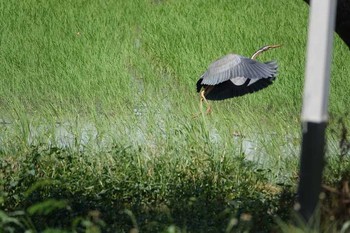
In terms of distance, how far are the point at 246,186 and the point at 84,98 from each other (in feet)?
10.4

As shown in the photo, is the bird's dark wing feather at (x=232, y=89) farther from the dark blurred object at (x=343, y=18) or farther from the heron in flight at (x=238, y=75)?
the dark blurred object at (x=343, y=18)

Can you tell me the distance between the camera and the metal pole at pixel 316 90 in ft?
12.8

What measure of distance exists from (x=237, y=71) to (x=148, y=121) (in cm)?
80

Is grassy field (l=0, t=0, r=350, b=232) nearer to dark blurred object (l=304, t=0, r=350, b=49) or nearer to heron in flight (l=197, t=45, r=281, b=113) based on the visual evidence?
heron in flight (l=197, t=45, r=281, b=113)

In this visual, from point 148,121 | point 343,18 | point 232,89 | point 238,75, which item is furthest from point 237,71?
point 343,18

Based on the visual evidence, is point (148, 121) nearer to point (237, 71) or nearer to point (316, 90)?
point (237, 71)

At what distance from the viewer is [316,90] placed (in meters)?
3.91

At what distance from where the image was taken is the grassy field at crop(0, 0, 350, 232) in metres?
5.80

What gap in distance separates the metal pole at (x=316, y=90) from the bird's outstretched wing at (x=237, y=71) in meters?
3.80

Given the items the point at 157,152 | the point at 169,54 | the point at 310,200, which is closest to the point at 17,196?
the point at 157,152

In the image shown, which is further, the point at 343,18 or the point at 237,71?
the point at 237,71

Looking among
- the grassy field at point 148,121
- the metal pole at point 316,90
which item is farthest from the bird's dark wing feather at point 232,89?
the metal pole at point 316,90

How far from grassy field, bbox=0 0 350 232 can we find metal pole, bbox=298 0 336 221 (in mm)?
316

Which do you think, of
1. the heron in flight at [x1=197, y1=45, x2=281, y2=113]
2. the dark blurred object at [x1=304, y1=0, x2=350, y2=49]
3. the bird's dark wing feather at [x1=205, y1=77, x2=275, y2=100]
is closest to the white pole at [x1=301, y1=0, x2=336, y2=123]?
the dark blurred object at [x1=304, y1=0, x2=350, y2=49]
